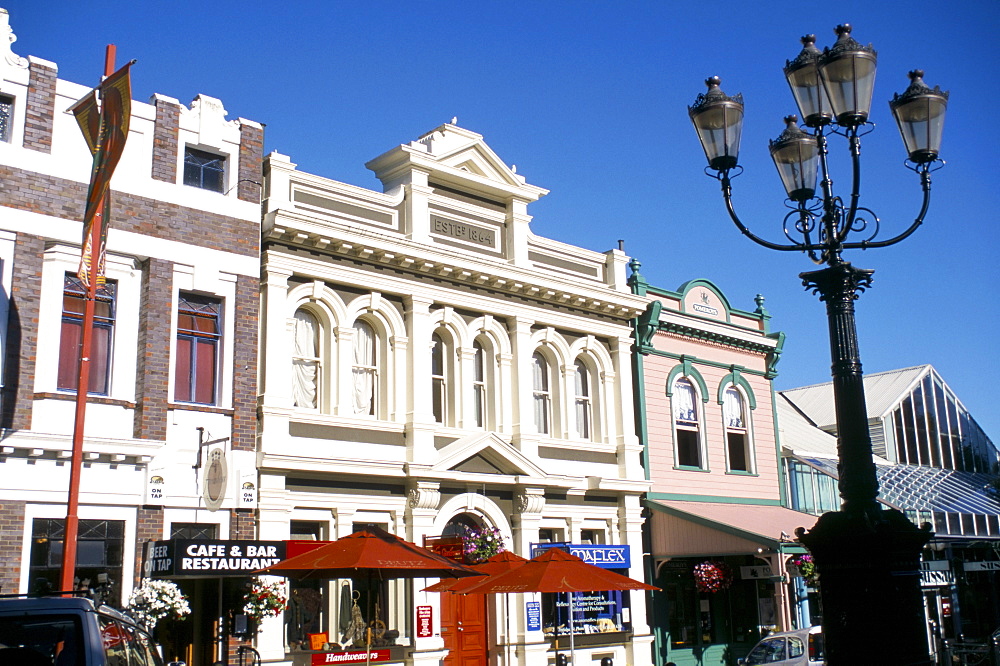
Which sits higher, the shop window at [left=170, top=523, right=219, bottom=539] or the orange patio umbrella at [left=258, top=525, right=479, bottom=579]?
the shop window at [left=170, top=523, right=219, bottom=539]

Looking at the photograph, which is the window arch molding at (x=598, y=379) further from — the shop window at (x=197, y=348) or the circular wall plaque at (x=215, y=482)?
the circular wall plaque at (x=215, y=482)

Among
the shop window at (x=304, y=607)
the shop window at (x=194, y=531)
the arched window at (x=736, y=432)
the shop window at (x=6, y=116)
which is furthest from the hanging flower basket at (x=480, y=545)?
the shop window at (x=6, y=116)

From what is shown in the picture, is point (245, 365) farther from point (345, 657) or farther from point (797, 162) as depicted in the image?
point (797, 162)

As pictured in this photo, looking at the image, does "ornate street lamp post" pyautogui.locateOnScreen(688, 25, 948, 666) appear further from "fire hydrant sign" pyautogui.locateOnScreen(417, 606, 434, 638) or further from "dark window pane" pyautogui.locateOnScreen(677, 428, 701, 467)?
"dark window pane" pyautogui.locateOnScreen(677, 428, 701, 467)

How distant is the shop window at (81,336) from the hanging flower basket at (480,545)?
6.67 metres

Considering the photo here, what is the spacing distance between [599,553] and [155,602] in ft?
30.0

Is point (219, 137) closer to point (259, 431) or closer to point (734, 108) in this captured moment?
point (259, 431)

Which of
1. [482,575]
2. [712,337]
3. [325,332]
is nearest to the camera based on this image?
[482,575]

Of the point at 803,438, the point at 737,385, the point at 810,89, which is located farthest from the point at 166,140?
the point at 803,438

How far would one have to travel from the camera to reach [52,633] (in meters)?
7.13

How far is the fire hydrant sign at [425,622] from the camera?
1867 cm

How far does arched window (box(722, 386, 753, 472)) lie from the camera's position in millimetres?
26047

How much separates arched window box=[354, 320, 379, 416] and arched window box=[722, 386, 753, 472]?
985 cm

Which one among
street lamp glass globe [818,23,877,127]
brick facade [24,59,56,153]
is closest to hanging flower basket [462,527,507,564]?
brick facade [24,59,56,153]
